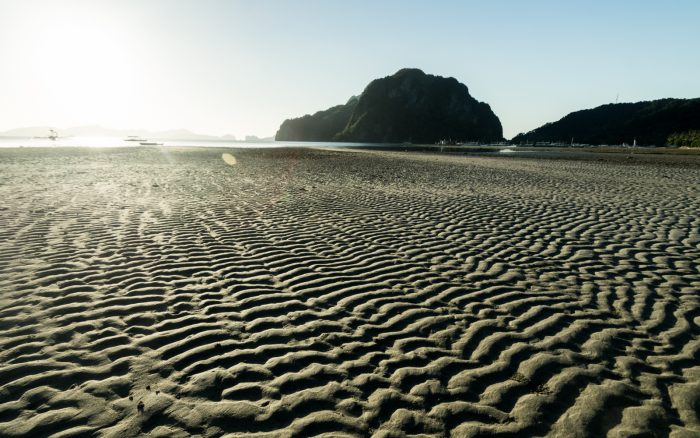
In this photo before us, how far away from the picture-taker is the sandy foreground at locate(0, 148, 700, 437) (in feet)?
11.8

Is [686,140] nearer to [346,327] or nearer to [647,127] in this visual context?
[647,127]

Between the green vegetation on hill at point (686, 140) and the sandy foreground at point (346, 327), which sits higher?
the green vegetation on hill at point (686, 140)

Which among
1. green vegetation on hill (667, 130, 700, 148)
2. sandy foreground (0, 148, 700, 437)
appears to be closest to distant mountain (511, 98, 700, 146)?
green vegetation on hill (667, 130, 700, 148)

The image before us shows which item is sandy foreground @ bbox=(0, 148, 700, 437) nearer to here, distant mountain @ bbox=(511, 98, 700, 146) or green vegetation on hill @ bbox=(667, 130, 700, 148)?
green vegetation on hill @ bbox=(667, 130, 700, 148)

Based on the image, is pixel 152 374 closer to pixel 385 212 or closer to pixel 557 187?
pixel 385 212

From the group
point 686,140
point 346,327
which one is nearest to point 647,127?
point 686,140

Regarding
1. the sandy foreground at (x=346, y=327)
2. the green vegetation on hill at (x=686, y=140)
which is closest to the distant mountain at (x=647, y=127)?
the green vegetation on hill at (x=686, y=140)

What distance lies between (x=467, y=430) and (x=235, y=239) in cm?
773

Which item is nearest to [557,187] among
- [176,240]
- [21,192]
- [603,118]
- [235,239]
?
[235,239]

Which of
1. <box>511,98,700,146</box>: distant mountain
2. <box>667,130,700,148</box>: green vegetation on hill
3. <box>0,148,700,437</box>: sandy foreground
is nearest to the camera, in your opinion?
<box>0,148,700,437</box>: sandy foreground

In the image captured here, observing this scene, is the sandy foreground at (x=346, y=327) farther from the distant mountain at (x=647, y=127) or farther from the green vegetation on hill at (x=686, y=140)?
the distant mountain at (x=647, y=127)

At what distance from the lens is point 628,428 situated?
3.42 meters

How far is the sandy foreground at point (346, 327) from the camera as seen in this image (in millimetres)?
3586

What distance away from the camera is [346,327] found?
207 inches
